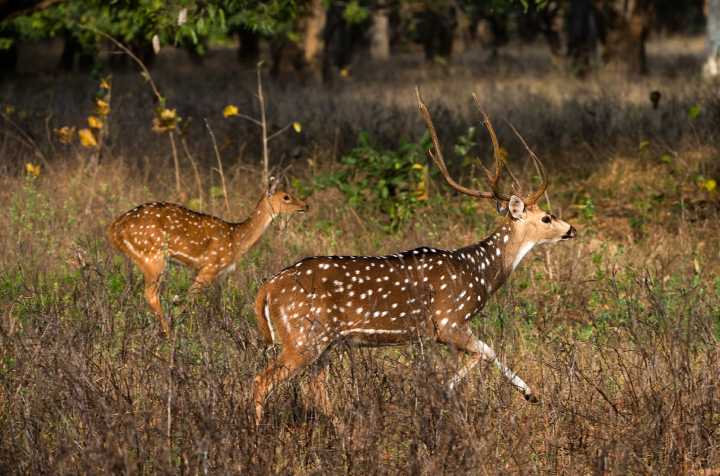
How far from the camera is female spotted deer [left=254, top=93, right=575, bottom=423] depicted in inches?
217

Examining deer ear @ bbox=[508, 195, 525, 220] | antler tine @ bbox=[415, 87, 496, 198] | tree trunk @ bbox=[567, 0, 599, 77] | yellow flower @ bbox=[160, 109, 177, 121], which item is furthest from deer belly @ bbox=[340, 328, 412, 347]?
tree trunk @ bbox=[567, 0, 599, 77]

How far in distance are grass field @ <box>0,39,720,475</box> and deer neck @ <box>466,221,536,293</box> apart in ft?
0.63

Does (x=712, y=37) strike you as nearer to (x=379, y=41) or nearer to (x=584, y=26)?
(x=584, y=26)

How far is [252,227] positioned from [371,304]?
9.91ft

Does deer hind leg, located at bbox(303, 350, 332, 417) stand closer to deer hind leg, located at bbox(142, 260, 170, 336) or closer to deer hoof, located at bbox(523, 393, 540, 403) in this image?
deer hoof, located at bbox(523, 393, 540, 403)

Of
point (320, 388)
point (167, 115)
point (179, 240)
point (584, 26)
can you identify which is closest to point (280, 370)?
point (320, 388)

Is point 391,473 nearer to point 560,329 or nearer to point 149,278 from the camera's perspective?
point 560,329

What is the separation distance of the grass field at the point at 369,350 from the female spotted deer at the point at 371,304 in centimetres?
17

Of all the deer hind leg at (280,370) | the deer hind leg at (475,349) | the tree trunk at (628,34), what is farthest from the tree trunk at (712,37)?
the deer hind leg at (280,370)

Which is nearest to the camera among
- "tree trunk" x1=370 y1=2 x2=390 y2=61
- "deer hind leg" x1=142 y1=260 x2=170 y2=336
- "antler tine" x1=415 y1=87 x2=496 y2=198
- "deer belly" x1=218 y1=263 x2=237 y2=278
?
"antler tine" x1=415 y1=87 x2=496 y2=198

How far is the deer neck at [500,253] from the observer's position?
6.56 meters

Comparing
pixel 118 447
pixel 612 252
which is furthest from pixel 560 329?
pixel 118 447

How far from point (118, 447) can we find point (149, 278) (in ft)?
13.8

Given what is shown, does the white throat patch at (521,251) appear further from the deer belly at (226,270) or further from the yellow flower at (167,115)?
the yellow flower at (167,115)
